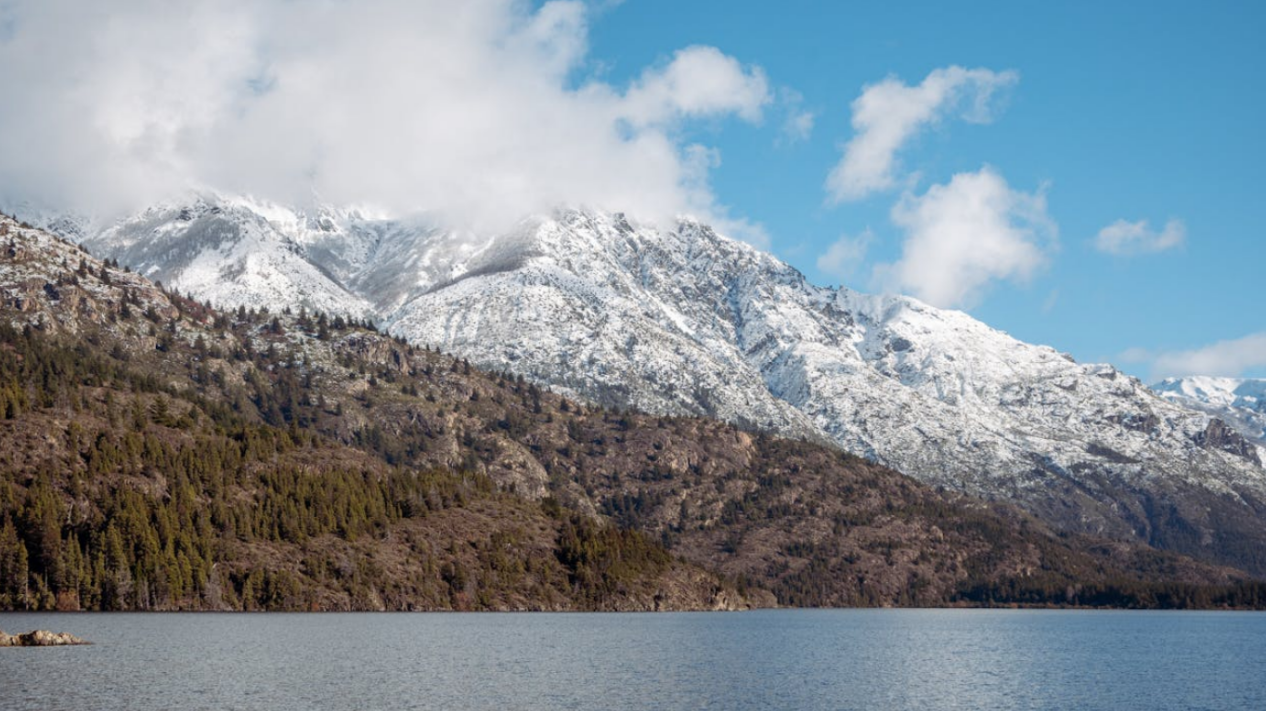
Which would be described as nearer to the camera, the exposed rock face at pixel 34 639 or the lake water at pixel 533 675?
the lake water at pixel 533 675

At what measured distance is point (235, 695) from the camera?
115 m

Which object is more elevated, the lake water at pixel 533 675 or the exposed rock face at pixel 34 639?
the exposed rock face at pixel 34 639

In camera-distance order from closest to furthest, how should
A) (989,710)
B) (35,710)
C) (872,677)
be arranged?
1. (35,710)
2. (989,710)
3. (872,677)

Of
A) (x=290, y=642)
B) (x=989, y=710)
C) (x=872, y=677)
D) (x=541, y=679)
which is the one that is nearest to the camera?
(x=989, y=710)

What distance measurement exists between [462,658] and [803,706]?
52994 mm

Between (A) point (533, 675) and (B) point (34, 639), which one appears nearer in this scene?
(A) point (533, 675)

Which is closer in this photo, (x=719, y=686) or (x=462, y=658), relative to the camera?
(x=719, y=686)

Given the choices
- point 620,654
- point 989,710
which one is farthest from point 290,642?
point 989,710

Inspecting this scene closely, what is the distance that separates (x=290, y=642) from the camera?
17125 centimetres

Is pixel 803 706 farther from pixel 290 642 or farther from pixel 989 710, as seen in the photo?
pixel 290 642

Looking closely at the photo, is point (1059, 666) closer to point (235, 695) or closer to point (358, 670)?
point (358, 670)

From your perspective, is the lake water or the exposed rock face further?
the exposed rock face

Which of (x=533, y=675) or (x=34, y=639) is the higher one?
(x=34, y=639)

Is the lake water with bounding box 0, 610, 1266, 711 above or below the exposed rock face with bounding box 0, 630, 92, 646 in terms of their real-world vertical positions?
below
